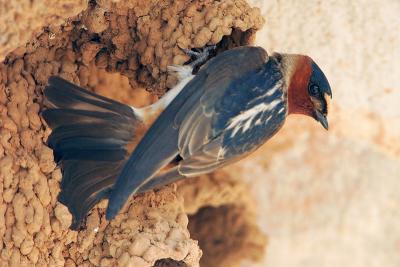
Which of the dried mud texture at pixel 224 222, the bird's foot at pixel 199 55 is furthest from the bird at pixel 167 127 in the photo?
the dried mud texture at pixel 224 222

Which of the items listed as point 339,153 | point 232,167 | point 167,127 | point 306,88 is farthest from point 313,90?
point 232,167

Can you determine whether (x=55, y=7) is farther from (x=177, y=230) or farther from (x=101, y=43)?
(x=177, y=230)

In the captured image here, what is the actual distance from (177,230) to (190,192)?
0.89m

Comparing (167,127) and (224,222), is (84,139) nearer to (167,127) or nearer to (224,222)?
(167,127)

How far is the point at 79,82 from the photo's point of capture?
14.1 feet

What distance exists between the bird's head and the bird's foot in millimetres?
298

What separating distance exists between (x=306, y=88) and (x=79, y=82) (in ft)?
3.20

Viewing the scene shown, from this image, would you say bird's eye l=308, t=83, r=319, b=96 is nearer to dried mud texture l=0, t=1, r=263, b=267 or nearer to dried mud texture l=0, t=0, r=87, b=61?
dried mud texture l=0, t=1, r=263, b=267

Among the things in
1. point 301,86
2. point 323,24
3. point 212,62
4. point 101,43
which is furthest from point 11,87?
point 323,24

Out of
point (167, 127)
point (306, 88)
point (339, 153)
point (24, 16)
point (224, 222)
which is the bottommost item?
point (224, 222)

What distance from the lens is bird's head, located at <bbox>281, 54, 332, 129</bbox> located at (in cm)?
393

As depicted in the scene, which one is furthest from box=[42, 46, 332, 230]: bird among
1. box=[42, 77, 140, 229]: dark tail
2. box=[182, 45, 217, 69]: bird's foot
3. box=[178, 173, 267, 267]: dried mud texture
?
box=[178, 173, 267, 267]: dried mud texture

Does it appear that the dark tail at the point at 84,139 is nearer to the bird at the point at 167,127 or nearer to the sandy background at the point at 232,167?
the bird at the point at 167,127

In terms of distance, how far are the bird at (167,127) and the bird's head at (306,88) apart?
0.51 feet
